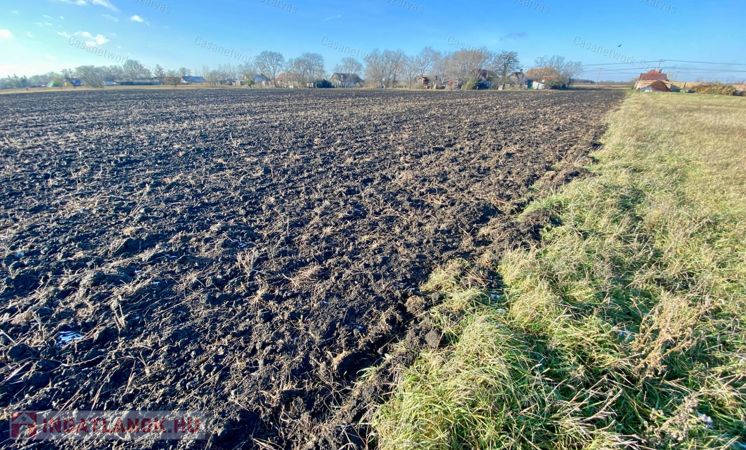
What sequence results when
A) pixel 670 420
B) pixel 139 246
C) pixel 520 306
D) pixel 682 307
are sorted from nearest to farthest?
pixel 670 420, pixel 682 307, pixel 520 306, pixel 139 246

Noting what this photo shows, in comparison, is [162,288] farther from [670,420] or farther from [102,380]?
[670,420]

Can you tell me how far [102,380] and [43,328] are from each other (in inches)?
40.2

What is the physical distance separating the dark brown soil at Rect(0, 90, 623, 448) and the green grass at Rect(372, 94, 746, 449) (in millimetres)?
527

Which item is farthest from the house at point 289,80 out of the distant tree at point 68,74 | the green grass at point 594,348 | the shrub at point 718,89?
the shrub at point 718,89

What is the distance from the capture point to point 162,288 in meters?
3.21

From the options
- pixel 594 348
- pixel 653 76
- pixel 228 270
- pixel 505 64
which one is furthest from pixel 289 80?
pixel 653 76

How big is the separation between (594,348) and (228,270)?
3.58m

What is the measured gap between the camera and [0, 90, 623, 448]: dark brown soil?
7.25 ft

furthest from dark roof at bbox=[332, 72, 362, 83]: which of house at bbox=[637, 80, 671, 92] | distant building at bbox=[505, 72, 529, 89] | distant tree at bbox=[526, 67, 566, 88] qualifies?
house at bbox=[637, 80, 671, 92]

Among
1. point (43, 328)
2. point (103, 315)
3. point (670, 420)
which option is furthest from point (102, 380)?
point (670, 420)

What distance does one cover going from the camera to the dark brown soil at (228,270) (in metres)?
2.21

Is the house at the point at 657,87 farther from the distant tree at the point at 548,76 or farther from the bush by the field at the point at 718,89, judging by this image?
the distant tree at the point at 548,76

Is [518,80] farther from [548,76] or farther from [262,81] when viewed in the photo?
[262,81]

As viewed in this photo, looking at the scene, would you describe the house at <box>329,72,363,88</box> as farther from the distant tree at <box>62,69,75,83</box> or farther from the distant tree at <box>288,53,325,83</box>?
the distant tree at <box>62,69,75,83</box>
